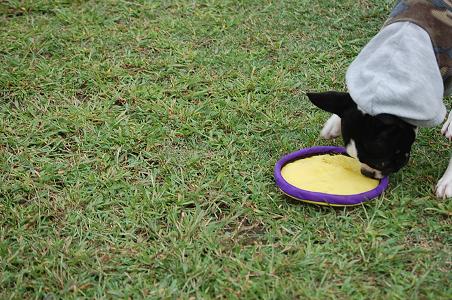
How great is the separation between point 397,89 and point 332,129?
79cm

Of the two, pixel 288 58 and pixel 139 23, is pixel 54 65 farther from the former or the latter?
pixel 288 58

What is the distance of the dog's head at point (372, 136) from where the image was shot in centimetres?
295

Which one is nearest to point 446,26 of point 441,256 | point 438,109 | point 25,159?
point 438,109

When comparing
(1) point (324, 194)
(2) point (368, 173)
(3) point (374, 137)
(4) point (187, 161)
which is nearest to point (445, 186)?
(2) point (368, 173)

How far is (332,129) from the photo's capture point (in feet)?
11.7

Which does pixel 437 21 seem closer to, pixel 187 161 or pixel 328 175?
pixel 328 175

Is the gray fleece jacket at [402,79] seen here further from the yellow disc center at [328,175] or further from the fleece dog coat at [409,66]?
the yellow disc center at [328,175]

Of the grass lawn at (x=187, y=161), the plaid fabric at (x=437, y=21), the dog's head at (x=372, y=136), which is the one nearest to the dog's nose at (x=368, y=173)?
the dog's head at (x=372, y=136)

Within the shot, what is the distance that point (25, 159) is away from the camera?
3656 millimetres

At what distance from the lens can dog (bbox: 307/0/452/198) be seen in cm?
285

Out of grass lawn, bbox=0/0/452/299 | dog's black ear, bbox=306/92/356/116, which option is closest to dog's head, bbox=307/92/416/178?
dog's black ear, bbox=306/92/356/116

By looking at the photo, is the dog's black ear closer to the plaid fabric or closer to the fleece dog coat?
the fleece dog coat

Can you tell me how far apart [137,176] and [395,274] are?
5.02ft

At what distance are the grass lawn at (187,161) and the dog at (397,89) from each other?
29 cm
